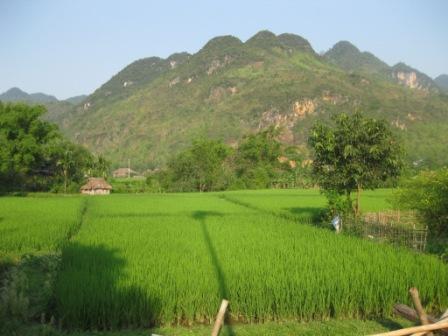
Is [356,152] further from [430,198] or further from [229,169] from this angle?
[229,169]

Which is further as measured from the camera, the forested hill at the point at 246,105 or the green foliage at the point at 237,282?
the forested hill at the point at 246,105

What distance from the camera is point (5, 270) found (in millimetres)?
10336

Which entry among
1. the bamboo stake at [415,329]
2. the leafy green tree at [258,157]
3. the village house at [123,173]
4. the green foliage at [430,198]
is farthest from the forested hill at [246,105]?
the bamboo stake at [415,329]

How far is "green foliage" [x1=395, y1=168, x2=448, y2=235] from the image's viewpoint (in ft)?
45.4

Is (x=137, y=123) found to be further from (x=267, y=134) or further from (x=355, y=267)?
(x=355, y=267)

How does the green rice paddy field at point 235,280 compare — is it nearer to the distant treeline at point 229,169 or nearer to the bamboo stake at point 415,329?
the bamboo stake at point 415,329

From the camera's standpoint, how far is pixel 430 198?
14.2 metres

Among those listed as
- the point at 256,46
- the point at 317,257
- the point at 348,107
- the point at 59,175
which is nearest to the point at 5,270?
the point at 317,257

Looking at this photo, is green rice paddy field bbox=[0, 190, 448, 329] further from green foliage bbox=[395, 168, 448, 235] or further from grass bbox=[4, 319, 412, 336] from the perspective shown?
green foliage bbox=[395, 168, 448, 235]

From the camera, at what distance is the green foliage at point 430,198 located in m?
13.8

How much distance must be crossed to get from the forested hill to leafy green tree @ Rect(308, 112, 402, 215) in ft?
153

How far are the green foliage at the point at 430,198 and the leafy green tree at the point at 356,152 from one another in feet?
4.33

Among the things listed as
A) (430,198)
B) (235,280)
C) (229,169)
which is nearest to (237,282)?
(235,280)

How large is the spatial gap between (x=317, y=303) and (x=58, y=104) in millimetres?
199067
